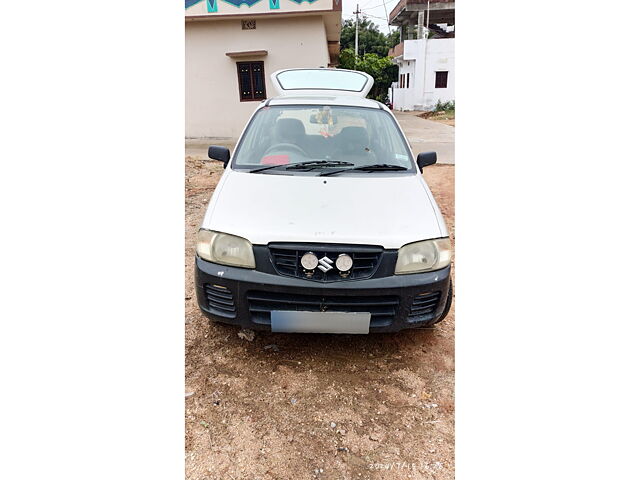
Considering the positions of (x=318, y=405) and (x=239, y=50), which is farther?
(x=239, y=50)

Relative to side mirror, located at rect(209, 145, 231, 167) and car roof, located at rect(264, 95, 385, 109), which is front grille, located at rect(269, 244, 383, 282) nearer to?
side mirror, located at rect(209, 145, 231, 167)

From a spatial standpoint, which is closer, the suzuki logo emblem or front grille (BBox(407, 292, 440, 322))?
the suzuki logo emblem

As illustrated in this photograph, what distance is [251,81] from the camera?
9500 mm

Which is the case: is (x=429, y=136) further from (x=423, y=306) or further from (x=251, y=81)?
(x=423, y=306)

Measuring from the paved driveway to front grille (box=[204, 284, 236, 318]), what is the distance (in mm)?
6764

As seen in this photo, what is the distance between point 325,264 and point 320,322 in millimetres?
307

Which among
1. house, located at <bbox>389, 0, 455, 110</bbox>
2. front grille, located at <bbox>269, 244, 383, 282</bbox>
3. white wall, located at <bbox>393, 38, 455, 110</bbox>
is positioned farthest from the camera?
white wall, located at <bbox>393, 38, 455, 110</bbox>

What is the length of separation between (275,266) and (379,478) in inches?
41.2

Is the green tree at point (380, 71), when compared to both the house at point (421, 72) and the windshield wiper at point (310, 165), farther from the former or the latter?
the windshield wiper at point (310, 165)

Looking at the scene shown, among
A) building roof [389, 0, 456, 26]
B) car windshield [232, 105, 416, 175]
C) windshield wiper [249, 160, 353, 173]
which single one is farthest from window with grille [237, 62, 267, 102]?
windshield wiper [249, 160, 353, 173]

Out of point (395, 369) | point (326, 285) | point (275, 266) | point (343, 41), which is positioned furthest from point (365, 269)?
point (343, 41)

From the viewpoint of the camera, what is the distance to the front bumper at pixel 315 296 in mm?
1976

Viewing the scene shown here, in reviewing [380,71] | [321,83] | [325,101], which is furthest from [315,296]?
[380,71]

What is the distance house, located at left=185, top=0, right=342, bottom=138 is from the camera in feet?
28.4
